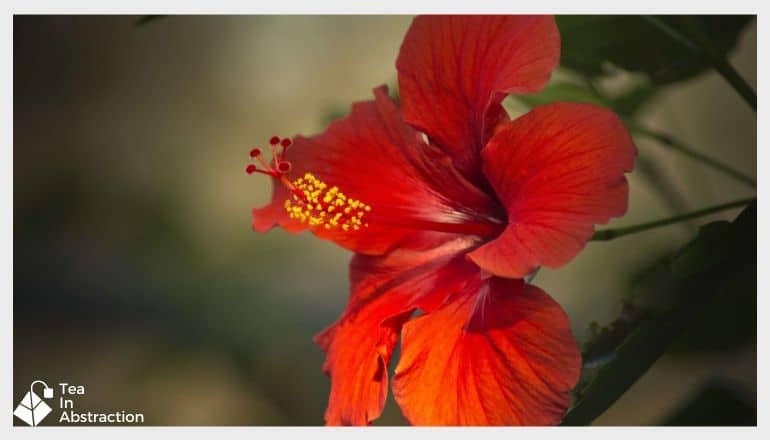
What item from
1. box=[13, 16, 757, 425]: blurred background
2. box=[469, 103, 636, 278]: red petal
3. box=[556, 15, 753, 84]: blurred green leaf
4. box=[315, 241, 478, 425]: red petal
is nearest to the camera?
box=[469, 103, 636, 278]: red petal

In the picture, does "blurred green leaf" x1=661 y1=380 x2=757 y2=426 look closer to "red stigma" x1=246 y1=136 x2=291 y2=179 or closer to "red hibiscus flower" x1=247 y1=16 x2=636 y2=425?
"red hibiscus flower" x1=247 y1=16 x2=636 y2=425

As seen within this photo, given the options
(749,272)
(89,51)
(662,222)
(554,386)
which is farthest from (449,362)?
(89,51)

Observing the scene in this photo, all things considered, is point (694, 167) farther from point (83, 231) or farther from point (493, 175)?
point (83, 231)

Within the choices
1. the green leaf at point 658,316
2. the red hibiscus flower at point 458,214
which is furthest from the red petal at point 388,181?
the green leaf at point 658,316

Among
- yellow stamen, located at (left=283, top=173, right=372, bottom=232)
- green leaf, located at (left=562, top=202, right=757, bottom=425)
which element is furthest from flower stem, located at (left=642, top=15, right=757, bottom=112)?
yellow stamen, located at (left=283, top=173, right=372, bottom=232)

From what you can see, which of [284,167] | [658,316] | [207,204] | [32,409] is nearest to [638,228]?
[658,316]

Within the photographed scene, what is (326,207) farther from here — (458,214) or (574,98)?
(574,98)
